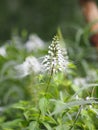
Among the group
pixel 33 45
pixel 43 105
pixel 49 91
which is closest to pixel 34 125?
pixel 43 105

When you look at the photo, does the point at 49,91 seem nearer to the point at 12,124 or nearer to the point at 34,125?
the point at 12,124

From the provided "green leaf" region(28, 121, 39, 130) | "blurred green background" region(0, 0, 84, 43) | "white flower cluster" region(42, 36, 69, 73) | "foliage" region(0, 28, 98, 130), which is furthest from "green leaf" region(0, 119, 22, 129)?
"blurred green background" region(0, 0, 84, 43)

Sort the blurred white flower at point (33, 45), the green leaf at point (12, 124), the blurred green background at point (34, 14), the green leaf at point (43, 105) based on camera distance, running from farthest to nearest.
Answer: the blurred green background at point (34, 14) → the blurred white flower at point (33, 45) → the green leaf at point (12, 124) → the green leaf at point (43, 105)

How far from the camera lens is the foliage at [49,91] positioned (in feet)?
8.05

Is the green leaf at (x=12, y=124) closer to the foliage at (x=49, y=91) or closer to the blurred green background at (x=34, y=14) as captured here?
the foliage at (x=49, y=91)

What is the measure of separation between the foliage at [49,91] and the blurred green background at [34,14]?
522cm

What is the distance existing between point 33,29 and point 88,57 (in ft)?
18.2

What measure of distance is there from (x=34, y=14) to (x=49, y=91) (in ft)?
25.6

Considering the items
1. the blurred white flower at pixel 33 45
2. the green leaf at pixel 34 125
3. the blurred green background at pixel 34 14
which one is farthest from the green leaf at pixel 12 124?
the blurred green background at pixel 34 14

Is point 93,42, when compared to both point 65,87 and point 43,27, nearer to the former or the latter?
point 65,87

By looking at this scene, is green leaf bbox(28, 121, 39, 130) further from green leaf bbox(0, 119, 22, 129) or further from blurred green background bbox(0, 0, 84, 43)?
blurred green background bbox(0, 0, 84, 43)

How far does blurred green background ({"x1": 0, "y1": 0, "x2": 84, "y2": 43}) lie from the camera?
9852 millimetres

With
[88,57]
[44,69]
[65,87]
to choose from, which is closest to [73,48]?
[88,57]

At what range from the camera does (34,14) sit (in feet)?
34.7
